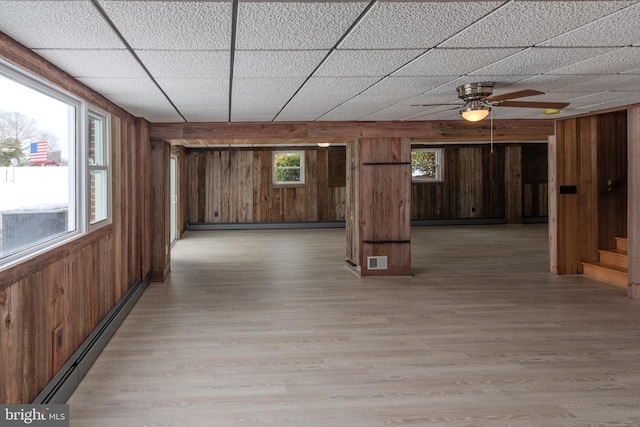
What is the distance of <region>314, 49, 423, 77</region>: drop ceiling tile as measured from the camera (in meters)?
2.86

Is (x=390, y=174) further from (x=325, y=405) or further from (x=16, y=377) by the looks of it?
(x=16, y=377)

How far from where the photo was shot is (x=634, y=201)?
5.26m

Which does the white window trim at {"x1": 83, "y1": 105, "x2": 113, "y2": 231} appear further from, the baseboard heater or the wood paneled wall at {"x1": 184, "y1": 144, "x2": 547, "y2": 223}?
the wood paneled wall at {"x1": 184, "y1": 144, "x2": 547, "y2": 223}

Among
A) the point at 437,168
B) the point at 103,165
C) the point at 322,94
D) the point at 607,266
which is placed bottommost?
the point at 607,266

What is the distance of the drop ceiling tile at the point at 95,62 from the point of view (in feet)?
8.96

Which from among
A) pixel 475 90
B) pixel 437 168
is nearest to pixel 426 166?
pixel 437 168

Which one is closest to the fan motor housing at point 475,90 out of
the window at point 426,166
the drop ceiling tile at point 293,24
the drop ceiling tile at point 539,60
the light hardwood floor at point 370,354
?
the drop ceiling tile at point 539,60

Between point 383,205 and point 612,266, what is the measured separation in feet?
9.21

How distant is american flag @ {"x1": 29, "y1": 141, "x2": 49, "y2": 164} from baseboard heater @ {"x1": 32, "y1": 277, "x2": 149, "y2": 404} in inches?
47.8

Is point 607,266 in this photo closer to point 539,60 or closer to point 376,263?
point 376,263

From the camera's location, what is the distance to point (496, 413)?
269cm

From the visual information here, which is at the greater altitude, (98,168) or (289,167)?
(289,167)

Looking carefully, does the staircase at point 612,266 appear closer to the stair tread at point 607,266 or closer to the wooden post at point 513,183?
the stair tread at point 607,266

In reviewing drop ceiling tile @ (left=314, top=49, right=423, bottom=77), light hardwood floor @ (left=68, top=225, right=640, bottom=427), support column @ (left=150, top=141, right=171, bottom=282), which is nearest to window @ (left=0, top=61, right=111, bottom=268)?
light hardwood floor @ (left=68, top=225, right=640, bottom=427)
